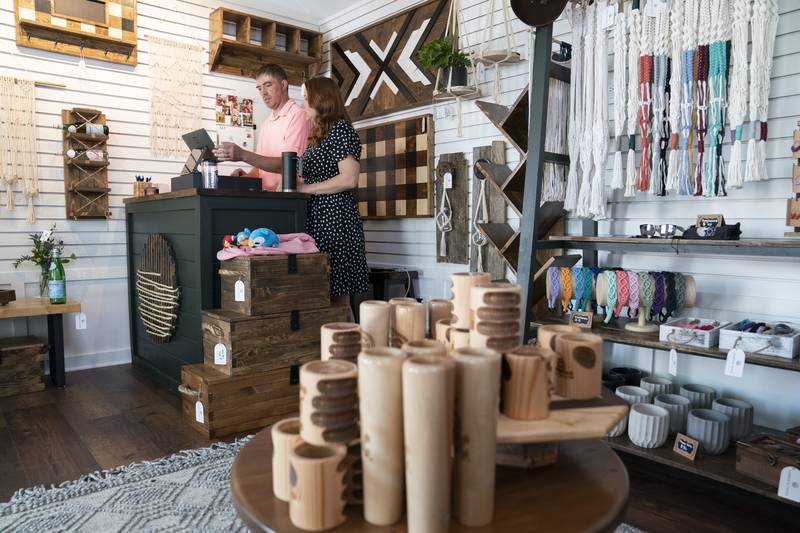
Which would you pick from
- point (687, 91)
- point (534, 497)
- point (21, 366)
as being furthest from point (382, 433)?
point (21, 366)

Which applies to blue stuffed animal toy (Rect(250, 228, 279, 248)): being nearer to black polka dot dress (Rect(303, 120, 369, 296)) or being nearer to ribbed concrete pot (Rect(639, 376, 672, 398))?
black polka dot dress (Rect(303, 120, 369, 296))

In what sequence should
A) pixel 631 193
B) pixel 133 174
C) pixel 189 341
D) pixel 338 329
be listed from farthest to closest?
1. pixel 133 174
2. pixel 189 341
3. pixel 631 193
4. pixel 338 329

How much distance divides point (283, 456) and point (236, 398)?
2.04 metres

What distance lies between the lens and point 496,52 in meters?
3.36

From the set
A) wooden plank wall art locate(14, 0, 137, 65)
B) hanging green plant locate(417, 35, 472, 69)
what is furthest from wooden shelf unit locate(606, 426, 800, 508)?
wooden plank wall art locate(14, 0, 137, 65)

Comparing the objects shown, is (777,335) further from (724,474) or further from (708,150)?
(708,150)

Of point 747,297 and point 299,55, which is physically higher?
point 299,55

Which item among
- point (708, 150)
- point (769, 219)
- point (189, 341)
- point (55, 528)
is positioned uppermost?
point (708, 150)

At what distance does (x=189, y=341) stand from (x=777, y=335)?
9.55ft

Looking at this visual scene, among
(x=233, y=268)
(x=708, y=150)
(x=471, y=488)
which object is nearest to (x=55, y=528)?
(x=233, y=268)

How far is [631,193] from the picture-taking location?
266cm

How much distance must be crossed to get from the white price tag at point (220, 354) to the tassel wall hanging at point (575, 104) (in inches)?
74.6

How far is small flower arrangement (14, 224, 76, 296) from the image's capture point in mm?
3832

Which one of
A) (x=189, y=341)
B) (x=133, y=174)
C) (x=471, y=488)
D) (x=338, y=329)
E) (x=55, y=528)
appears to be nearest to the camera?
(x=471, y=488)
